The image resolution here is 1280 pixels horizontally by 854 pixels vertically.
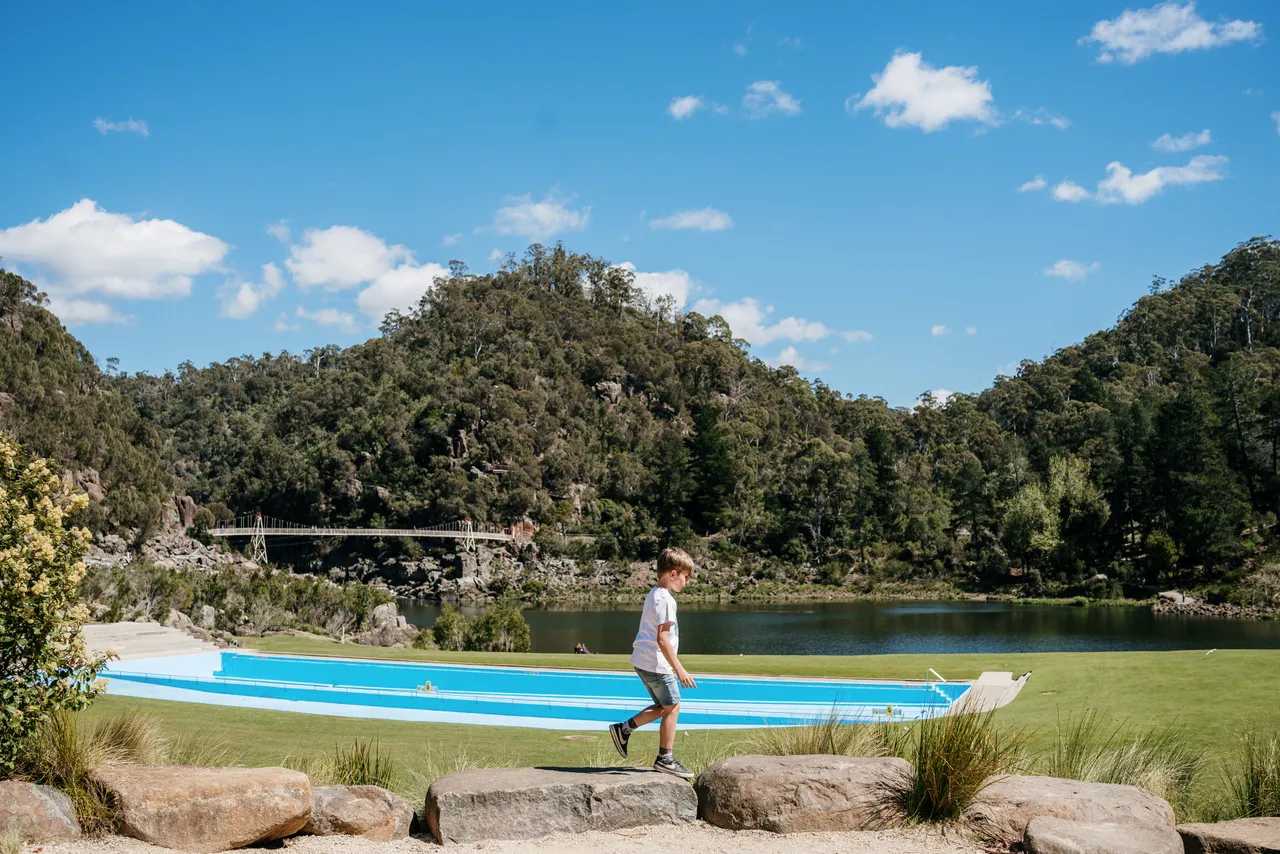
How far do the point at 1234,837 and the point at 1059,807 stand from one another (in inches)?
32.9

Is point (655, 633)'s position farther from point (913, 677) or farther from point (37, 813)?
point (913, 677)

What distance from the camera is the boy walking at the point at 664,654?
5.49 metres

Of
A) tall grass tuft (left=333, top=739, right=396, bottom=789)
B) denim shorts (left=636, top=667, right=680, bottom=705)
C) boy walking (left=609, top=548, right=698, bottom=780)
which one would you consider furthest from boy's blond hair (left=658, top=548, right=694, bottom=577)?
tall grass tuft (left=333, top=739, right=396, bottom=789)

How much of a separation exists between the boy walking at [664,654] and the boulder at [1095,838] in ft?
6.32

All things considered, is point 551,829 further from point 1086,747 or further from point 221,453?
point 221,453

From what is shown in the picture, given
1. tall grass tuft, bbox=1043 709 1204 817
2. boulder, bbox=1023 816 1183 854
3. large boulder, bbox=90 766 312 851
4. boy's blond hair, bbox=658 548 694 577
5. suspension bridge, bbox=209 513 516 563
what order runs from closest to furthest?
boulder, bbox=1023 816 1183 854 → large boulder, bbox=90 766 312 851 → boy's blond hair, bbox=658 548 694 577 → tall grass tuft, bbox=1043 709 1204 817 → suspension bridge, bbox=209 513 516 563

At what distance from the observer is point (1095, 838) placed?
4.73 m

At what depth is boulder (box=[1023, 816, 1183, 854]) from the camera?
183 inches

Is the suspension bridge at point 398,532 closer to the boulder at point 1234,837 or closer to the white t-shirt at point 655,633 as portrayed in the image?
the white t-shirt at point 655,633

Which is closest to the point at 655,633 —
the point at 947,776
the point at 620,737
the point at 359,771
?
the point at 620,737

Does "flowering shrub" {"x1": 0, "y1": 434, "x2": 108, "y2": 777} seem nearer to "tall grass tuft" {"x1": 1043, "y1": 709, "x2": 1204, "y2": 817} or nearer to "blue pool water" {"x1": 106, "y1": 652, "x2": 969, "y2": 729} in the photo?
"tall grass tuft" {"x1": 1043, "y1": 709, "x2": 1204, "y2": 817}

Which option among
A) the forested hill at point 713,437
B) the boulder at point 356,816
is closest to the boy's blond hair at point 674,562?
the boulder at point 356,816

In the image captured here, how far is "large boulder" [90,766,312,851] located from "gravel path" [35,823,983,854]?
114mm

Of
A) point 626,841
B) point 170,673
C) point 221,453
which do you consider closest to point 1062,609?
point 170,673
